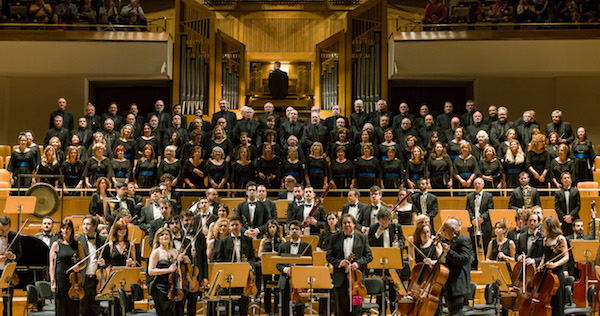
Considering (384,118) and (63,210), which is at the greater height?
(384,118)

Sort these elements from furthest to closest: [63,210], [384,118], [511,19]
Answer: [511,19] → [384,118] → [63,210]

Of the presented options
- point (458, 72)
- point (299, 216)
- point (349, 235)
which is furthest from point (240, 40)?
point (349, 235)

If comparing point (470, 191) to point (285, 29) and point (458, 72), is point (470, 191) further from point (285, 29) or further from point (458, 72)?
point (285, 29)

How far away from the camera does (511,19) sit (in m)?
13.4

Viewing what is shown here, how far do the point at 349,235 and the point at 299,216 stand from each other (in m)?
1.55

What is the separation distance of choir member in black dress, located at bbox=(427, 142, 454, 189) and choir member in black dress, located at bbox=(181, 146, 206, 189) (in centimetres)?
282

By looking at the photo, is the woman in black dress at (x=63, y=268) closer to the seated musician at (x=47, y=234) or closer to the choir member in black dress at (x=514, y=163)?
the seated musician at (x=47, y=234)

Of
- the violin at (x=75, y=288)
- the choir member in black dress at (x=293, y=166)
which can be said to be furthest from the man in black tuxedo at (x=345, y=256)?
the choir member in black dress at (x=293, y=166)

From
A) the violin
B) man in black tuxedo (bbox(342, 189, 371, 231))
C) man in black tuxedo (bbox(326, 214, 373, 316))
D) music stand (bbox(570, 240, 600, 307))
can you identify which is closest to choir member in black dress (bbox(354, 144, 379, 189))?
man in black tuxedo (bbox(342, 189, 371, 231))

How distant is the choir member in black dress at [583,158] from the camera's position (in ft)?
35.2

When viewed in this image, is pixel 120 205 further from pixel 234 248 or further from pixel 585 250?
pixel 585 250

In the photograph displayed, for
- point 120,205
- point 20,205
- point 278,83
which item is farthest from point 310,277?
point 278,83

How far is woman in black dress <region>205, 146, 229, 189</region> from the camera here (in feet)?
33.3

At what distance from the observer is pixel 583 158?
10766 millimetres
